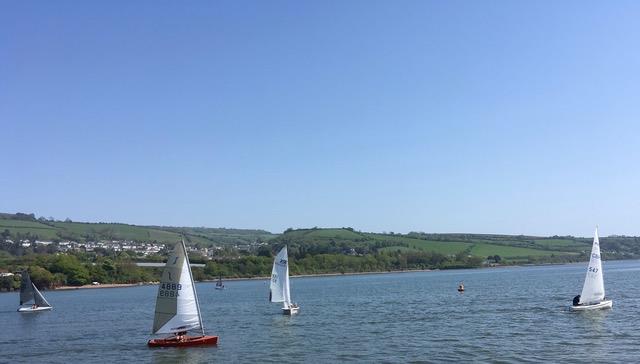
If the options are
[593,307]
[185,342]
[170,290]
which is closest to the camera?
[170,290]

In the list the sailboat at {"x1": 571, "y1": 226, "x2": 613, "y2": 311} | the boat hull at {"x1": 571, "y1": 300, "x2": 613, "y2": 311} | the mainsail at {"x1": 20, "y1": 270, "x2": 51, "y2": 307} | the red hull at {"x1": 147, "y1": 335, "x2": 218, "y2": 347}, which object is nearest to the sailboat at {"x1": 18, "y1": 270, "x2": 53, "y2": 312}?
the mainsail at {"x1": 20, "y1": 270, "x2": 51, "y2": 307}

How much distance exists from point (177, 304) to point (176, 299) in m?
0.37

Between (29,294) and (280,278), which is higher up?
(280,278)

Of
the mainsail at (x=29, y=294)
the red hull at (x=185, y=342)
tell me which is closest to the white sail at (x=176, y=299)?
the red hull at (x=185, y=342)

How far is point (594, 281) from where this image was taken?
212 ft

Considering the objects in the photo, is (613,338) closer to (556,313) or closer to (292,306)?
(556,313)

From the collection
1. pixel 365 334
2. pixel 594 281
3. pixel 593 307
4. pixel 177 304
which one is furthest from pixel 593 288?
pixel 177 304

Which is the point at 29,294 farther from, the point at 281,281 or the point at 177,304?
the point at 177,304

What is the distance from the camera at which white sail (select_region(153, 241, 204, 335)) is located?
151 feet

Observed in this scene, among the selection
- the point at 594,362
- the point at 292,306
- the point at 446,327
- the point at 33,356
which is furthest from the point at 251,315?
the point at 594,362

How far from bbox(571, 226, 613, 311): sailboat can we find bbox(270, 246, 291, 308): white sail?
29.7 meters

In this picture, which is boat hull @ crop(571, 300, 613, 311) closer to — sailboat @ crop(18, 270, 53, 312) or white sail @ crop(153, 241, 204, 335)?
white sail @ crop(153, 241, 204, 335)

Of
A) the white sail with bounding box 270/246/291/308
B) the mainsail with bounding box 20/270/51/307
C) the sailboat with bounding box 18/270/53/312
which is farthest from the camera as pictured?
the mainsail with bounding box 20/270/51/307

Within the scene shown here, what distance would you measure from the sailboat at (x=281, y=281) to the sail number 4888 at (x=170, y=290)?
25.1 m
